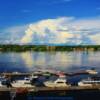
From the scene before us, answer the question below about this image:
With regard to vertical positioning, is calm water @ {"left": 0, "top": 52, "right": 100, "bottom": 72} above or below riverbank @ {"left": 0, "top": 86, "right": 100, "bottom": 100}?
below

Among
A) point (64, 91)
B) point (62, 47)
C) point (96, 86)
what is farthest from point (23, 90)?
point (62, 47)

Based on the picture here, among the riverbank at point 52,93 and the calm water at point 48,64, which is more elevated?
the riverbank at point 52,93

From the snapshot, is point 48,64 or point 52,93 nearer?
point 52,93

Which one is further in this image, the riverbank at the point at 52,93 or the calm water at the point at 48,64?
the calm water at the point at 48,64

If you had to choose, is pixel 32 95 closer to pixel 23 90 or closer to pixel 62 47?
pixel 23 90

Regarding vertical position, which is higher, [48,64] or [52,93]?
[52,93]

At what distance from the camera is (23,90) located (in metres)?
12.6

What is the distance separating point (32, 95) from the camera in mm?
12172

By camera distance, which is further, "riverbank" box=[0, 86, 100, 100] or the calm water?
the calm water

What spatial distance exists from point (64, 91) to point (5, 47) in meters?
42.8

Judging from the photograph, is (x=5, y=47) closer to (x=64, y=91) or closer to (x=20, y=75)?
(x=20, y=75)

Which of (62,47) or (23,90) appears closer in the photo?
(23,90)

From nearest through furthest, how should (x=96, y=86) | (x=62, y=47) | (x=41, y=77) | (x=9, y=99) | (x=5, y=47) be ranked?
1. (x=9, y=99)
2. (x=96, y=86)
3. (x=41, y=77)
4. (x=5, y=47)
5. (x=62, y=47)

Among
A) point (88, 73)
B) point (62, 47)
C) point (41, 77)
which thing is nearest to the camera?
point (41, 77)
